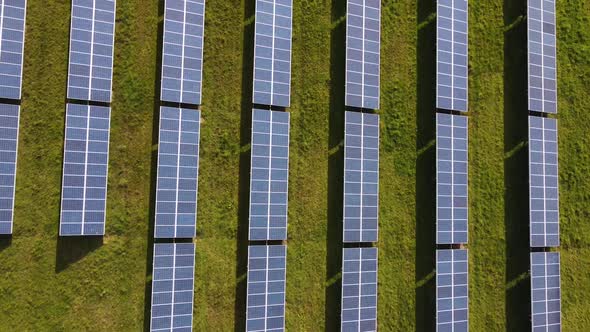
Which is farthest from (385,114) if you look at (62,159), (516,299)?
(62,159)

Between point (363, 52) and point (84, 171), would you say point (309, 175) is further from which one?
point (84, 171)

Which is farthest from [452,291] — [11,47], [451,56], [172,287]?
[11,47]

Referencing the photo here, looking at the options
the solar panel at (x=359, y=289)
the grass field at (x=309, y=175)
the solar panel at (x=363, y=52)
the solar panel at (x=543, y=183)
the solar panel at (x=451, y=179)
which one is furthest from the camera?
the solar panel at (x=543, y=183)

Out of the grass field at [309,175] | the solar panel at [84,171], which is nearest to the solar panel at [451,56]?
the grass field at [309,175]

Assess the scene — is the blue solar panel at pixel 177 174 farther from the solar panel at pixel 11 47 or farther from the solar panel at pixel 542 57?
the solar panel at pixel 542 57

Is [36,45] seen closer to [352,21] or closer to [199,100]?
[199,100]
